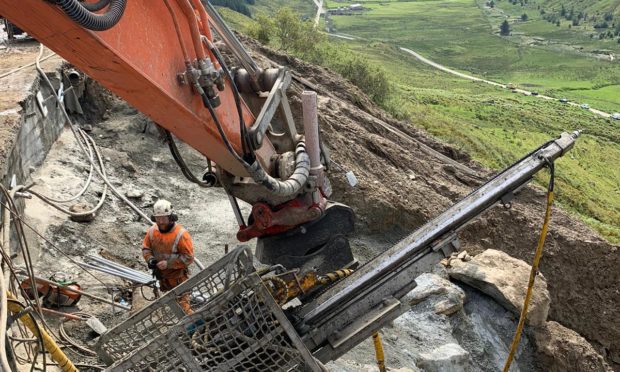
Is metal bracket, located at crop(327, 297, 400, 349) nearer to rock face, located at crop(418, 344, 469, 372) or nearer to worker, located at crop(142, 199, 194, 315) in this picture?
worker, located at crop(142, 199, 194, 315)

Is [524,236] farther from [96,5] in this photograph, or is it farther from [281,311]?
[96,5]

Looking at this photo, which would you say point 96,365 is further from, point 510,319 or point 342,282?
point 510,319

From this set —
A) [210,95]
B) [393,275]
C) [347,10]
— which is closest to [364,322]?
[393,275]

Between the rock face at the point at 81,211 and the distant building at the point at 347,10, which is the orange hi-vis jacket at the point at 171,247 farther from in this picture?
the distant building at the point at 347,10

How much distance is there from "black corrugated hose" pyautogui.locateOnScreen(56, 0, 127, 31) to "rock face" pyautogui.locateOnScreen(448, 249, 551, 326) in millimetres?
7203

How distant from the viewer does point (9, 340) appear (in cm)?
435

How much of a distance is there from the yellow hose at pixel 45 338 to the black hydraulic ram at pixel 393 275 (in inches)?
75.7

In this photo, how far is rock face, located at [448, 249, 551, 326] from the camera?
29.4ft

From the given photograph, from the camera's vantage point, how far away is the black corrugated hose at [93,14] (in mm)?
2936

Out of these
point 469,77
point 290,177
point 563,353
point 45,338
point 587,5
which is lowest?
point 587,5

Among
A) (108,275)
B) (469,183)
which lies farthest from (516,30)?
(108,275)

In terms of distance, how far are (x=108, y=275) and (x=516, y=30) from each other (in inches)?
5190

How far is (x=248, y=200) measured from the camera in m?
6.00

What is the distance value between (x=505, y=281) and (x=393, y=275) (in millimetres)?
4441
